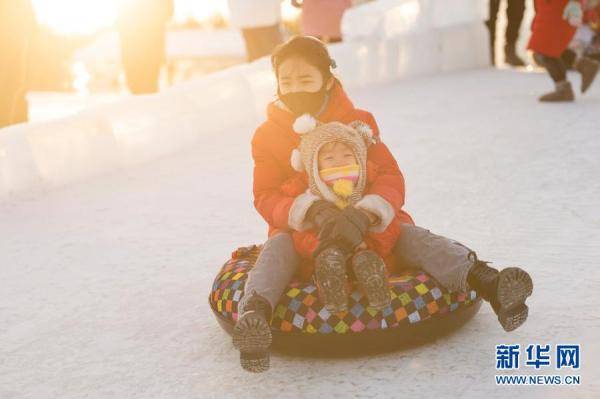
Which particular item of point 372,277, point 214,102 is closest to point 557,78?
point 214,102

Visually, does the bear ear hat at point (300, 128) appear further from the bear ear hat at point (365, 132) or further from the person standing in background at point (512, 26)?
the person standing in background at point (512, 26)

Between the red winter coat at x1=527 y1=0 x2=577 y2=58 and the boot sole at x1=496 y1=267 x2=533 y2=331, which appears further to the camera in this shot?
the red winter coat at x1=527 y1=0 x2=577 y2=58

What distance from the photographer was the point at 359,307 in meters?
→ 3.57

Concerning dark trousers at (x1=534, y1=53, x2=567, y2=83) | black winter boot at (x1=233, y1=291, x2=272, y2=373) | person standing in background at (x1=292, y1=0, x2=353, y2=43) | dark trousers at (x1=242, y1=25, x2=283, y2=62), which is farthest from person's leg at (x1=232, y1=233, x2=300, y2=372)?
person standing in background at (x1=292, y1=0, x2=353, y2=43)

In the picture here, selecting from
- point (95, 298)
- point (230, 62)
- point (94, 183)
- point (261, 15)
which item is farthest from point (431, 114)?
point (230, 62)

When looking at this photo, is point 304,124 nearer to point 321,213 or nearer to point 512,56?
point 321,213

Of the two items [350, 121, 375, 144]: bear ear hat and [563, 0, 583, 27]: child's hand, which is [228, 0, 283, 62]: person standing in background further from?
[350, 121, 375, 144]: bear ear hat

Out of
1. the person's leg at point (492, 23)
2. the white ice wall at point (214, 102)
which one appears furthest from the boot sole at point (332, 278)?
the person's leg at point (492, 23)

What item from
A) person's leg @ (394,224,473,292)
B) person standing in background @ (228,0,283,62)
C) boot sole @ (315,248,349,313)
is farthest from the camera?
person standing in background @ (228,0,283,62)

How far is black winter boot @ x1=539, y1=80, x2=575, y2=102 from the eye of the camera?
876cm

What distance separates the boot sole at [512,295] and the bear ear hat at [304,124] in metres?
0.80

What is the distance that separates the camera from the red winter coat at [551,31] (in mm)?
8445

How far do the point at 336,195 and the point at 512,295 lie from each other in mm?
661

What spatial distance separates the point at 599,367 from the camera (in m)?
3.37
